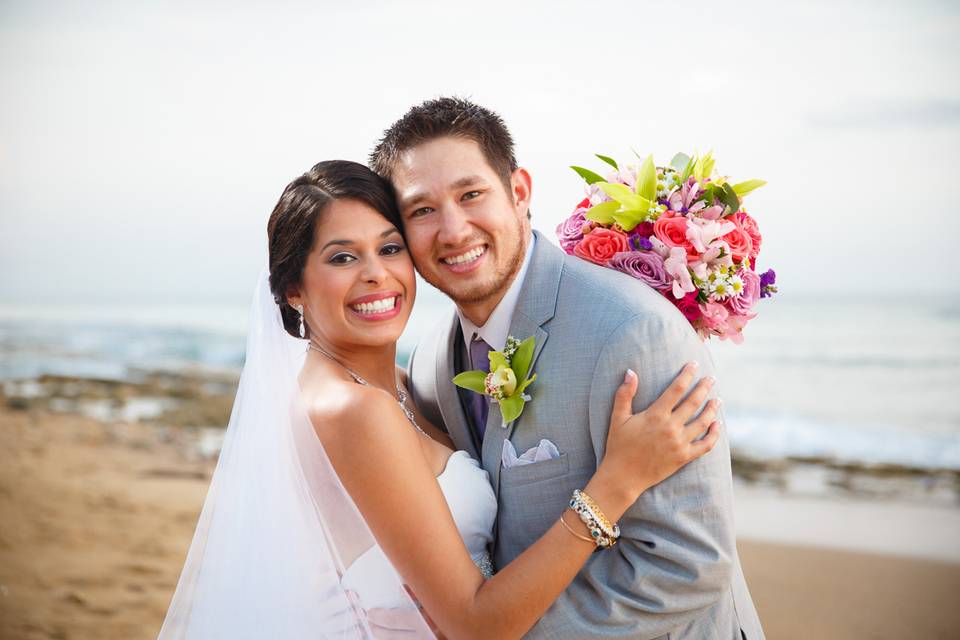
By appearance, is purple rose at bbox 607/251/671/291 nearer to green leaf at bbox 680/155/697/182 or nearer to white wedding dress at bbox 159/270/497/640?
green leaf at bbox 680/155/697/182

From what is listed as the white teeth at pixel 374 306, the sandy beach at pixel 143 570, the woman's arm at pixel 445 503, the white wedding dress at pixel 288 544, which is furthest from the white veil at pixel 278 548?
the sandy beach at pixel 143 570

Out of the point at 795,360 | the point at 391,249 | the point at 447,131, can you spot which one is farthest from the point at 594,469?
the point at 795,360

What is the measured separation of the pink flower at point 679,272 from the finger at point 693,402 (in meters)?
0.34

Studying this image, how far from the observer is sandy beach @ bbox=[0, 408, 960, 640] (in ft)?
21.8

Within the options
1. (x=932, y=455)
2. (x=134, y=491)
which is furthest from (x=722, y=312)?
(x=932, y=455)

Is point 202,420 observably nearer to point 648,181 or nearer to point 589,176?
point 589,176

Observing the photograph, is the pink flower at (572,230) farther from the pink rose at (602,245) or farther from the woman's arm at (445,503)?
the woman's arm at (445,503)

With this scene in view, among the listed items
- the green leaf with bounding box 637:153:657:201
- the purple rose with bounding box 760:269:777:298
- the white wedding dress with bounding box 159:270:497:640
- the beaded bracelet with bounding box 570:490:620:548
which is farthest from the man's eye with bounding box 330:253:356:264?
the purple rose with bounding box 760:269:777:298

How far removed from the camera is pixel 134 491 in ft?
32.4

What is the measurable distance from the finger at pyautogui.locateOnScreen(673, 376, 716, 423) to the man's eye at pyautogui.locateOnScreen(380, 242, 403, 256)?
49.7 inches

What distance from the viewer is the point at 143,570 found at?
7.56 m

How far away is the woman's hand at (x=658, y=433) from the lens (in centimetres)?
251

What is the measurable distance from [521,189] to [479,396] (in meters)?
0.90

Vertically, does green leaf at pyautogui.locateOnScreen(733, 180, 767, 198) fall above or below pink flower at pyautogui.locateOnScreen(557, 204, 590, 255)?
above
